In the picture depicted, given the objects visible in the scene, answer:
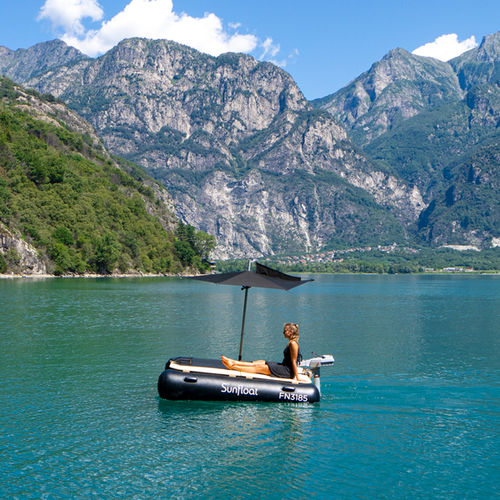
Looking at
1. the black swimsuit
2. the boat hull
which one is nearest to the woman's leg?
the black swimsuit

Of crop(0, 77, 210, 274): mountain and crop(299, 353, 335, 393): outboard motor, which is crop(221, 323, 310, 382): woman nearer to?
crop(299, 353, 335, 393): outboard motor

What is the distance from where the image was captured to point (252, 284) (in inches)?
917

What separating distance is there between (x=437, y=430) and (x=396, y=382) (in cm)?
819

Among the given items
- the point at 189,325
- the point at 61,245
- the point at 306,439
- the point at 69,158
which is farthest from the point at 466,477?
the point at 69,158

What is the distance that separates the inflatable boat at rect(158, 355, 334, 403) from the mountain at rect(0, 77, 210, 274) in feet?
381

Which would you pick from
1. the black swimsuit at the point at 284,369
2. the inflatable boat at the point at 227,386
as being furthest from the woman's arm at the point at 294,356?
the inflatable boat at the point at 227,386

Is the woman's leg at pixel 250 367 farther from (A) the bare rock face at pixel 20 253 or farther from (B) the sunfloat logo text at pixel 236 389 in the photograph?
(A) the bare rock face at pixel 20 253

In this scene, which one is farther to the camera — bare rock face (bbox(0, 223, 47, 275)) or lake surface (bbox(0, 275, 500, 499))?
bare rock face (bbox(0, 223, 47, 275))

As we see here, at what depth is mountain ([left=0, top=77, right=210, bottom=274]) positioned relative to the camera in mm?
136125

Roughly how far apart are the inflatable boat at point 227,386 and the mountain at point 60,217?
116099mm

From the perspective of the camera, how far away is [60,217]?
15225 centimetres

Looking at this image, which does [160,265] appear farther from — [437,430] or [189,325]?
[437,430]

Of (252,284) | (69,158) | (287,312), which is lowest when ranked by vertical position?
(287,312)

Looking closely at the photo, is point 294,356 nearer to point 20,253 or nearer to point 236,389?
point 236,389
